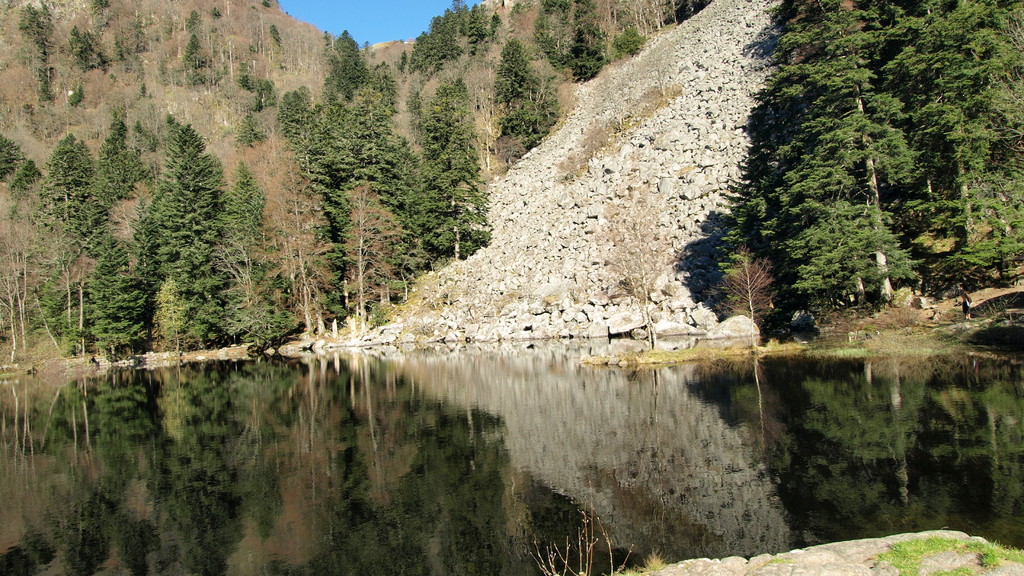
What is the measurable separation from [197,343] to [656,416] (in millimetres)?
49567

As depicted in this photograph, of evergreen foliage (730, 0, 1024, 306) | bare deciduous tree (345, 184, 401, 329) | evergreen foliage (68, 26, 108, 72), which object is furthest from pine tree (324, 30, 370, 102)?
evergreen foliage (730, 0, 1024, 306)

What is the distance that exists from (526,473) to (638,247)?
25.4 m

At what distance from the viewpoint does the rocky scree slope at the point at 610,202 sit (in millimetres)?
42125

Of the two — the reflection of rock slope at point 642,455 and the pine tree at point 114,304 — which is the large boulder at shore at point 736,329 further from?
the pine tree at point 114,304

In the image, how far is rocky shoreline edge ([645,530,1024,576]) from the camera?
5992mm

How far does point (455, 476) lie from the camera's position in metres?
13.9

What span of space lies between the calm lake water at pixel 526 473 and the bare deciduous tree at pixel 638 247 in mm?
13113

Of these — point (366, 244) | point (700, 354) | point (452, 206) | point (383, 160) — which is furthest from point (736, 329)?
point (383, 160)

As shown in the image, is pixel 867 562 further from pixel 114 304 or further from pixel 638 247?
pixel 114 304

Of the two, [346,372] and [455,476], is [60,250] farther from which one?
[455,476]

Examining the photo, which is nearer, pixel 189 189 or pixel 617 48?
pixel 189 189

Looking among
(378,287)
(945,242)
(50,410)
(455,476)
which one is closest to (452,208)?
(378,287)

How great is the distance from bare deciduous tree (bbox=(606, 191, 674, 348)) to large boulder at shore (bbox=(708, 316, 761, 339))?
12.7ft

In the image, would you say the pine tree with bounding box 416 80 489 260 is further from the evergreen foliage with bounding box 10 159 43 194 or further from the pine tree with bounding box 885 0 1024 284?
the evergreen foliage with bounding box 10 159 43 194
